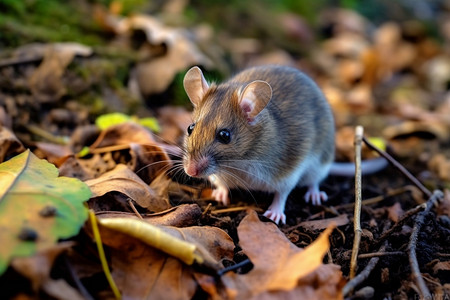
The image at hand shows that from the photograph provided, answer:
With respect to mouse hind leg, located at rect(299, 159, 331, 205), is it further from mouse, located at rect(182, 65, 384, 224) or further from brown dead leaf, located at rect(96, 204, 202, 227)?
brown dead leaf, located at rect(96, 204, 202, 227)

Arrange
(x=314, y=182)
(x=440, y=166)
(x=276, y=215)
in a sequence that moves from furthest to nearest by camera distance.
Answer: (x=440, y=166), (x=314, y=182), (x=276, y=215)

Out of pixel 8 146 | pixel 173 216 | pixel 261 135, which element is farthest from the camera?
pixel 261 135

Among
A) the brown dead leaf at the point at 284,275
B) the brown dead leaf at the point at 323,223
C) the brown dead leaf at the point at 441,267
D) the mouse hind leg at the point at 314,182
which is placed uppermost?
the brown dead leaf at the point at 284,275

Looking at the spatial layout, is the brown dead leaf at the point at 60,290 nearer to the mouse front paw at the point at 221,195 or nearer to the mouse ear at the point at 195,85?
the mouse front paw at the point at 221,195

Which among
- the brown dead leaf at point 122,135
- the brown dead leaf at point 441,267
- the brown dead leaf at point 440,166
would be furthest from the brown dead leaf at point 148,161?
the brown dead leaf at point 440,166

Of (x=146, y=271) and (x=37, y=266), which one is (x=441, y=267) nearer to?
(x=146, y=271)

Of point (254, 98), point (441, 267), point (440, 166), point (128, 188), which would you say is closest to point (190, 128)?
point (254, 98)

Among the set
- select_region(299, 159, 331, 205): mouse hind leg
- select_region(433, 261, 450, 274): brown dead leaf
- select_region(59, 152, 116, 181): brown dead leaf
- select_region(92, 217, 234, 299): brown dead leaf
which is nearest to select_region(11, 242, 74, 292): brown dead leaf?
select_region(92, 217, 234, 299): brown dead leaf
